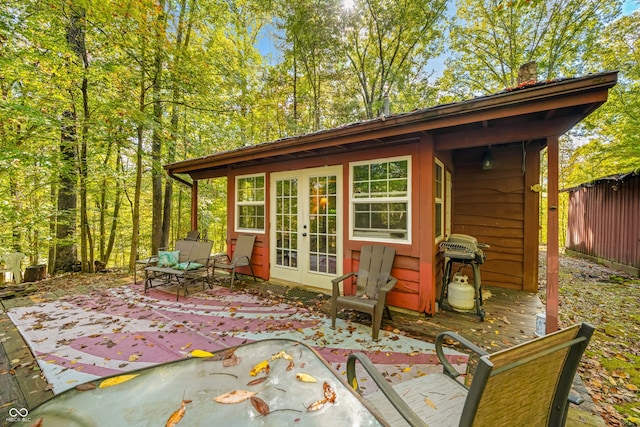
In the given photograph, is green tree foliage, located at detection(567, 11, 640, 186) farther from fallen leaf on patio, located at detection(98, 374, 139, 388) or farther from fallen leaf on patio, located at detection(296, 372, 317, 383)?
fallen leaf on patio, located at detection(98, 374, 139, 388)

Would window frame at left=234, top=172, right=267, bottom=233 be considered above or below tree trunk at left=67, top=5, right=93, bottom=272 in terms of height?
below

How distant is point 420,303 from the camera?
3.26 m

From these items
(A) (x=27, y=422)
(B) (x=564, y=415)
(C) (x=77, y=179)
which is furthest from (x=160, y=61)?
(B) (x=564, y=415)

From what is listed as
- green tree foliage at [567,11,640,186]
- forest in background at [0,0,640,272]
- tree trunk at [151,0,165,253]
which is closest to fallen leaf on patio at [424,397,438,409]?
forest in background at [0,0,640,272]

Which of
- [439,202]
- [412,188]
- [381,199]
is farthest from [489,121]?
[381,199]

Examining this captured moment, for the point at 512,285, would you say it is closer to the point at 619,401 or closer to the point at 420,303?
the point at 420,303

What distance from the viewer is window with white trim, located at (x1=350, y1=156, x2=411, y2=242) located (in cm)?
342

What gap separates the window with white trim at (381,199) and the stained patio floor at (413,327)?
43.4 inches

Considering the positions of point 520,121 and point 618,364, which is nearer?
point 618,364

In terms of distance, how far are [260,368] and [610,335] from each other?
164 inches

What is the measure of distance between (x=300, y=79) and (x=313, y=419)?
A: 404 inches

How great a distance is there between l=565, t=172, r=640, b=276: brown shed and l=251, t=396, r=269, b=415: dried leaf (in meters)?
8.83

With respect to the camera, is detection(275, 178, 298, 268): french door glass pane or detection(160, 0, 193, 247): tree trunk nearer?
detection(275, 178, 298, 268): french door glass pane

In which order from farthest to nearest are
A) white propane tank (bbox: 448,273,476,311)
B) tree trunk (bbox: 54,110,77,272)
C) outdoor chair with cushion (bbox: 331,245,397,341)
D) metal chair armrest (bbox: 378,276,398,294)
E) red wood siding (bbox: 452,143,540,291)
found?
tree trunk (bbox: 54,110,77,272) → red wood siding (bbox: 452,143,540,291) → white propane tank (bbox: 448,273,476,311) → outdoor chair with cushion (bbox: 331,245,397,341) → metal chair armrest (bbox: 378,276,398,294)
